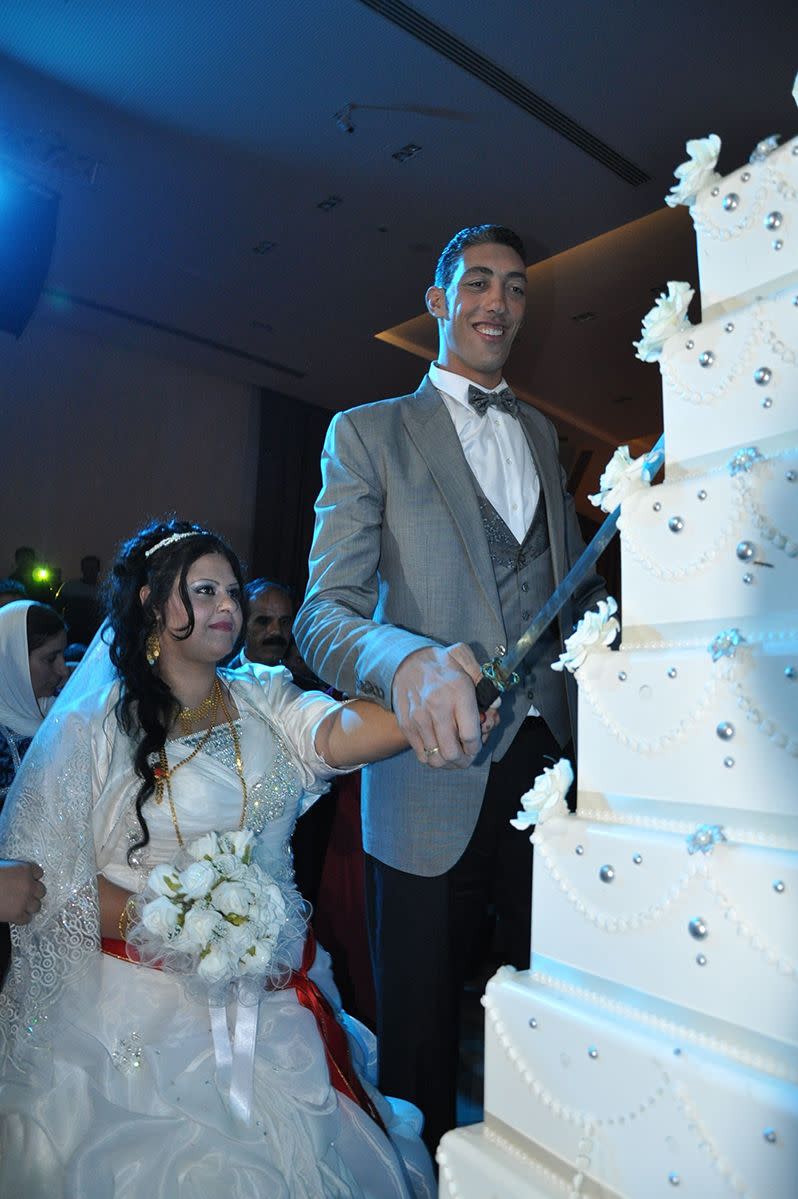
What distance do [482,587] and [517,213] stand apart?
164 inches

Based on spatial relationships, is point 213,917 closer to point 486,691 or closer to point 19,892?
point 19,892

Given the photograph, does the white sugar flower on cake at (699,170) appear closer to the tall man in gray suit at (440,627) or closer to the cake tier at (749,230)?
the cake tier at (749,230)

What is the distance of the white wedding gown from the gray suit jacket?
429 mm

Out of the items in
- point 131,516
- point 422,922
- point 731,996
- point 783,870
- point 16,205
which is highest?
point 16,205

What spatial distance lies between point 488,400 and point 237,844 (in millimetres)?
993

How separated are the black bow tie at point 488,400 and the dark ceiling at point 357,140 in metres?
2.55

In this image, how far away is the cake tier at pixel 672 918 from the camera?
0.79m

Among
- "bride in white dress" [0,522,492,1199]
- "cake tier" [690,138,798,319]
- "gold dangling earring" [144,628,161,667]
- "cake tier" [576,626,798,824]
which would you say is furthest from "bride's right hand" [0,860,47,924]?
"cake tier" [690,138,798,319]

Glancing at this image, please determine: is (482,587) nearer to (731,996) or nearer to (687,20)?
(731,996)

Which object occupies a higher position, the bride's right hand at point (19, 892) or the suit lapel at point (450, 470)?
the suit lapel at point (450, 470)

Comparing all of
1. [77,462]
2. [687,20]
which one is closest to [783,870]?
[687,20]

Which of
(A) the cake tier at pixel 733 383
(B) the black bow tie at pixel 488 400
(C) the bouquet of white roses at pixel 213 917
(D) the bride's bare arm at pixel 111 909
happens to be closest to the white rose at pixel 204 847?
(C) the bouquet of white roses at pixel 213 917

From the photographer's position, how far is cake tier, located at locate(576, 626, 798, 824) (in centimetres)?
84

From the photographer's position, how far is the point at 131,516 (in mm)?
7289
